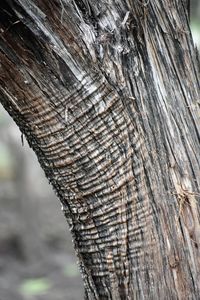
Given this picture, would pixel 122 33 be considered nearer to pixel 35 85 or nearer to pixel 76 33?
pixel 76 33

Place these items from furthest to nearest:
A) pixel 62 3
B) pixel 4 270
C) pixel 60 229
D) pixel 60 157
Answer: pixel 60 229
pixel 4 270
pixel 60 157
pixel 62 3

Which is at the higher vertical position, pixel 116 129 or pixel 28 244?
pixel 28 244

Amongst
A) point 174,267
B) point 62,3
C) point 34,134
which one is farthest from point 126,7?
point 174,267

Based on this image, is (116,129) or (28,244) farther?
(28,244)

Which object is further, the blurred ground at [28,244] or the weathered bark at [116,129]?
the blurred ground at [28,244]

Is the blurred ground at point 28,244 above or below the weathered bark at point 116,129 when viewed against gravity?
above
